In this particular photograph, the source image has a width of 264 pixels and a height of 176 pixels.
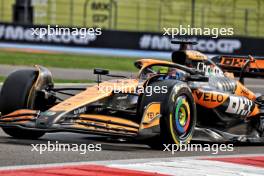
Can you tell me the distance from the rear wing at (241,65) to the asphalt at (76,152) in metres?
1.26

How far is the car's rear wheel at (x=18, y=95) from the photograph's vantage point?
8852 mm

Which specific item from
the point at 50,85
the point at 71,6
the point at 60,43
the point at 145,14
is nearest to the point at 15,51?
the point at 60,43

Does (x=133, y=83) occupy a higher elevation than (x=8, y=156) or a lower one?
higher

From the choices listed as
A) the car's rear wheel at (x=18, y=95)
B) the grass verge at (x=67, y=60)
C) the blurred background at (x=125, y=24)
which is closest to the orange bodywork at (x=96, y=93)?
the car's rear wheel at (x=18, y=95)

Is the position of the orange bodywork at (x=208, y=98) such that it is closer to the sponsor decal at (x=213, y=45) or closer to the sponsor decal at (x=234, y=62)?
the sponsor decal at (x=234, y=62)

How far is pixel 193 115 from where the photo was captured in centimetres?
870

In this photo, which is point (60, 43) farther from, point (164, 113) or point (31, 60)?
point (164, 113)

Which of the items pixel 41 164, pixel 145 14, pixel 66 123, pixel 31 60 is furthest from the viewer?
pixel 145 14

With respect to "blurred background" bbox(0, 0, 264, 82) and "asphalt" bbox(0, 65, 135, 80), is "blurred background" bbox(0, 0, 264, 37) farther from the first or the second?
"asphalt" bbox(0, 65, 135, 80)

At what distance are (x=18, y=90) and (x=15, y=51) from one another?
762 inches

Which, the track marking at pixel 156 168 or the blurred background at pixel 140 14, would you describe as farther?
the blurred background at pixel 140 14

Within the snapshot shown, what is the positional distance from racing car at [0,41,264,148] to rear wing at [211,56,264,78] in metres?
0.49

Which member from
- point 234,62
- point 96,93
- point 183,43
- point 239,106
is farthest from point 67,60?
point 96,93

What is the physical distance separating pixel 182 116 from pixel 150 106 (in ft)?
1.51
